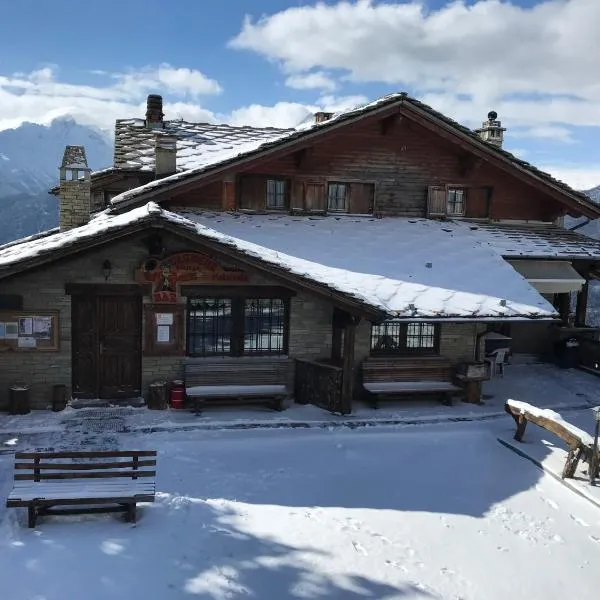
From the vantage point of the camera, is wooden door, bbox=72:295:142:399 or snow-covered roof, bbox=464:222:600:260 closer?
wooden door, bbox=72:295:142:399

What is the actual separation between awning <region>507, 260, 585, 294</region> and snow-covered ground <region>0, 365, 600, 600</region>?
195 inches

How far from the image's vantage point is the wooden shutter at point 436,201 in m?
16.9

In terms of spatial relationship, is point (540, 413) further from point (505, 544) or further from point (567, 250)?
point (567, 250)

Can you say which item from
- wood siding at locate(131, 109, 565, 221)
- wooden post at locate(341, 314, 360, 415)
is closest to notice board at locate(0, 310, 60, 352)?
wood siding at locate(131, 109, 565, 221)

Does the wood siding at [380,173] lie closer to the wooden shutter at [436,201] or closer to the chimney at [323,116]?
the wooden shutter at [436,201]

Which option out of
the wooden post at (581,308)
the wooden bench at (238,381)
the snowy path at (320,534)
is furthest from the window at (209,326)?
the wooden post at (581,308)

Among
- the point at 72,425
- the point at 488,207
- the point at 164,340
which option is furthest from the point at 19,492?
the point at 488,207

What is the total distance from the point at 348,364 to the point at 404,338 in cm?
221

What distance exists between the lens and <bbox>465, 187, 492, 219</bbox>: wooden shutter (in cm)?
1727

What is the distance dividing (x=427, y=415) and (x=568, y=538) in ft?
15.7

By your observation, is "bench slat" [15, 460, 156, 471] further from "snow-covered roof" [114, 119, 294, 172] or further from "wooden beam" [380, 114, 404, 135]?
"wooden beam" [380, 114, 404, 135]

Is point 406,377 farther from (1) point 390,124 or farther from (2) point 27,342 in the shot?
(2) point 27,342

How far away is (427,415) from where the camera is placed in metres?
13.0

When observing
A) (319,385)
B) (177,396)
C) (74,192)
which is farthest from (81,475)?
(74,192)
